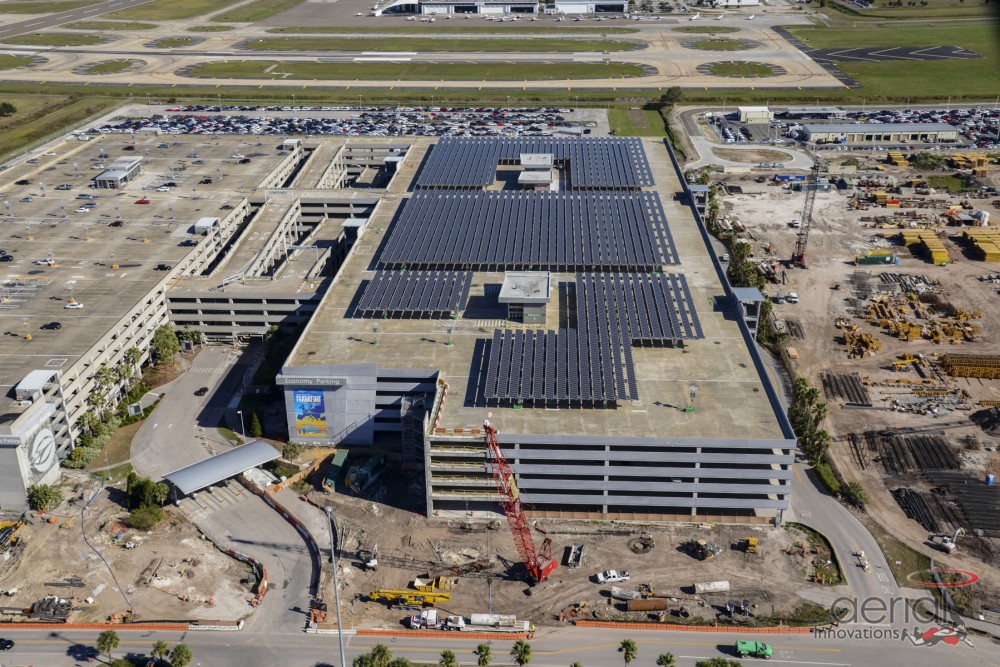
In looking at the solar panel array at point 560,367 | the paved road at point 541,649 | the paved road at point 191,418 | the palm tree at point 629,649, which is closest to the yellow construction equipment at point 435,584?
the paved road at point 541,649

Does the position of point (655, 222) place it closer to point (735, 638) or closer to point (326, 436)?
point (326, 436)

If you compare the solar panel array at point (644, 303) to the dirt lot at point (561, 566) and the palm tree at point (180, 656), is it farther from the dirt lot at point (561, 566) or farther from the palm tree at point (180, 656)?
the palm tree at point (180, 656)

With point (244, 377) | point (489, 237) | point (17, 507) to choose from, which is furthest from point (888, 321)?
point (17, 507)

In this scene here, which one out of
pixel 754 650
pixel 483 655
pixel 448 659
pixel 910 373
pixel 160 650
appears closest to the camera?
pixel 448 659

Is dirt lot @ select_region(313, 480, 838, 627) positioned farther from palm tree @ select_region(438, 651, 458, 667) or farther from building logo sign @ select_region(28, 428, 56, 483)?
building logo sign @ select_region(28, 428, 56, 483)

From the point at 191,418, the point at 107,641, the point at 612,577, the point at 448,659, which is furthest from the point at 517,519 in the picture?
the point at 191,418

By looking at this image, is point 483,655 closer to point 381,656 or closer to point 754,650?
point 381,656
